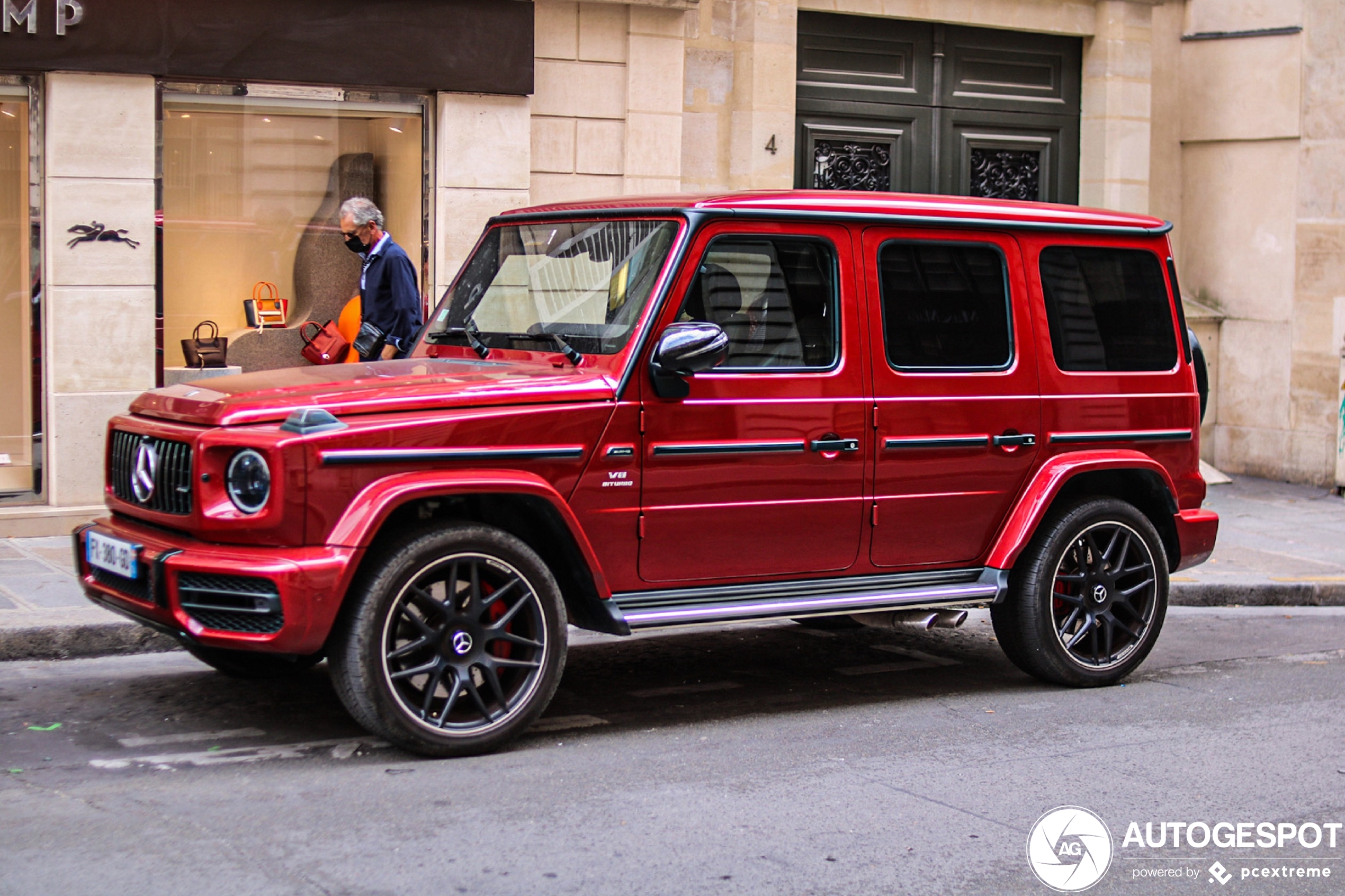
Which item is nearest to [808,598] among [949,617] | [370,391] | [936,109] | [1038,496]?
[949,617]

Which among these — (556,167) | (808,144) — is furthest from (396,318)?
(808,144)

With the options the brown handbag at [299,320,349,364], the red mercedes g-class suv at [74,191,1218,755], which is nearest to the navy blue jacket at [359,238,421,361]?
the red mercedes g-class suv at [74,191,1218,755]

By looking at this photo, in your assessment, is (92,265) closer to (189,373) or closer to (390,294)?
(189,373)

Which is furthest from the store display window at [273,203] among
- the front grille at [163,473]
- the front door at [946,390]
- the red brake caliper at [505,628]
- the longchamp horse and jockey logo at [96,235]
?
the red brake caliper at [505,628]

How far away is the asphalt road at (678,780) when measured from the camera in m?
4.30

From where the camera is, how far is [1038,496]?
255 inches

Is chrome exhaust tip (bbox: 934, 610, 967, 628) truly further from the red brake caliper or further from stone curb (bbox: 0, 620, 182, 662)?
stone curb (bbox: 0, 620, 182, 662)

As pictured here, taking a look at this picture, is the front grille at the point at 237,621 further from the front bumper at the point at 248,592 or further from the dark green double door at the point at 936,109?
the dark green double door at the point at 936,109

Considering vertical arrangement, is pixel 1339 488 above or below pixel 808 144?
below

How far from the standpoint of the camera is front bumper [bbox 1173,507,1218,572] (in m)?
6.98

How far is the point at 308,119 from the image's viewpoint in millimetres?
11070

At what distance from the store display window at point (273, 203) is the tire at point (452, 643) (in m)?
6.03

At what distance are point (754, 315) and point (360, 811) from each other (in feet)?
7.86

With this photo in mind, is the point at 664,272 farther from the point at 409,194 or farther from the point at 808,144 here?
the point at 808,144
